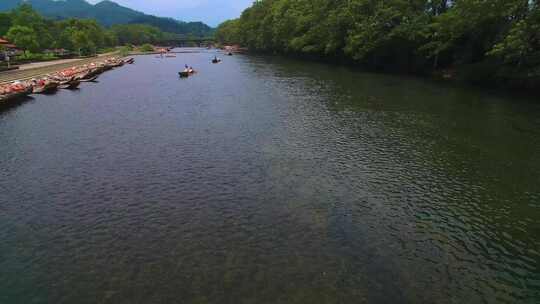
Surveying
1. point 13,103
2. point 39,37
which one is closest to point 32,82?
point 13,103

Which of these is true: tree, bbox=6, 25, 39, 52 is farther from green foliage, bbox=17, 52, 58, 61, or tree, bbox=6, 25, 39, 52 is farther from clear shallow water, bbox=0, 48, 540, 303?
clear shallow water, bbox=0, 48, 540, 303

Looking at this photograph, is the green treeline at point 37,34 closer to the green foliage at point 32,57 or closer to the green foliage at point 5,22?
the green foliage at point 5,22

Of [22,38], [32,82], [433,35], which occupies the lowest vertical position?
[32,82]

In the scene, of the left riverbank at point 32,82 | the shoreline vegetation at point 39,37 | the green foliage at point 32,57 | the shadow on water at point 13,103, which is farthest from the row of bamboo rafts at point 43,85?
the shoreline vegetation at point 39,37

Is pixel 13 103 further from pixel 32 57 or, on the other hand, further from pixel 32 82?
pixel 32 57

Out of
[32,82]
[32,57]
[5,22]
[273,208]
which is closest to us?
[273,208]

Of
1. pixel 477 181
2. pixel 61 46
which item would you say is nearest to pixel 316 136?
pixel 477 181
